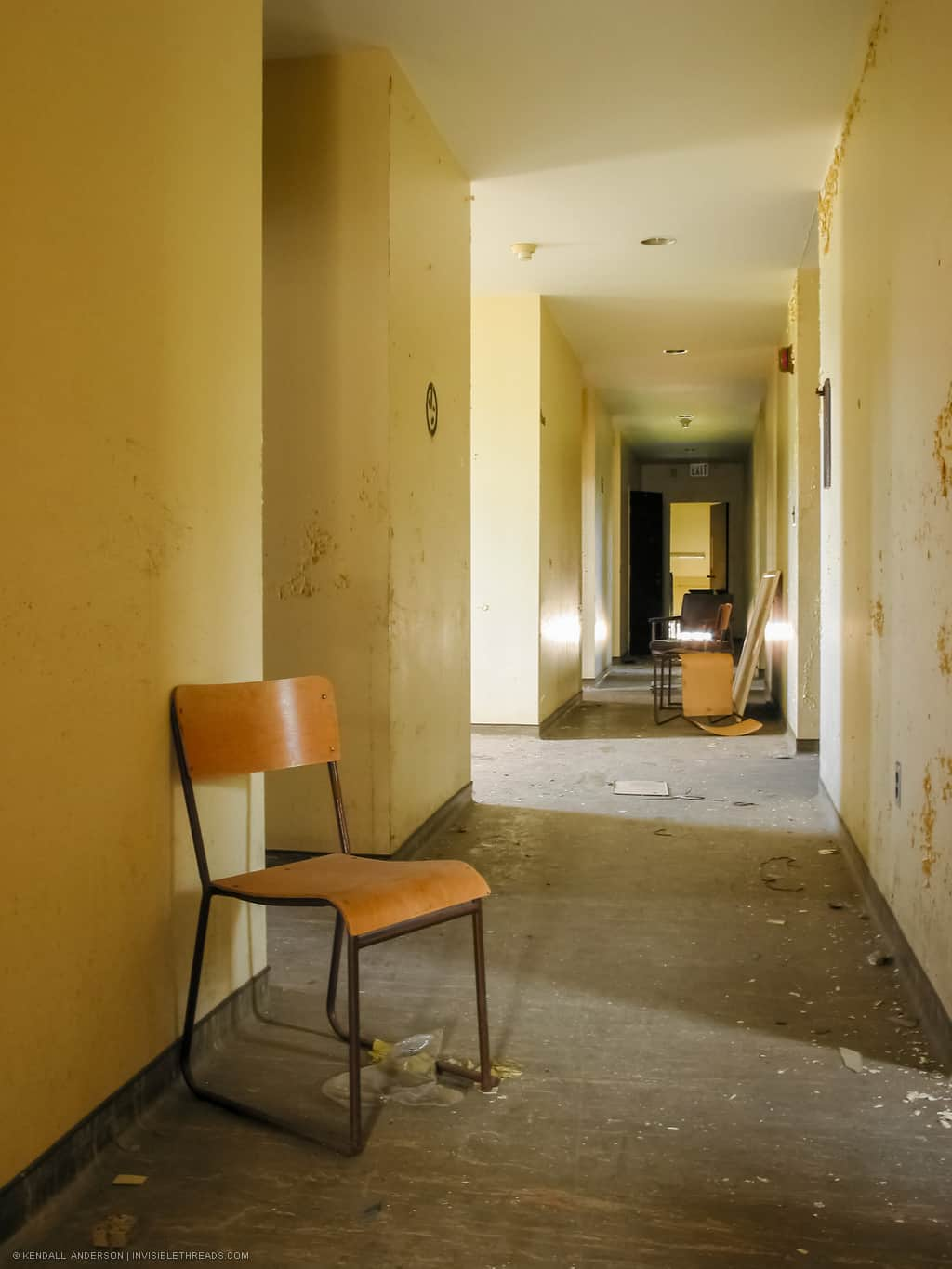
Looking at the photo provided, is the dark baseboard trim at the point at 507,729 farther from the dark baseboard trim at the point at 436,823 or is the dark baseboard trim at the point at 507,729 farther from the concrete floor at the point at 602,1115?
the concrete floor at the point at 602,1115

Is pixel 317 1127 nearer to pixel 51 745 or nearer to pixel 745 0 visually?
pixel 51 745

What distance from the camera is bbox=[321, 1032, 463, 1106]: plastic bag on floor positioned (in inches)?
82.4

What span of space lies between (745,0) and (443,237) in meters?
1.52

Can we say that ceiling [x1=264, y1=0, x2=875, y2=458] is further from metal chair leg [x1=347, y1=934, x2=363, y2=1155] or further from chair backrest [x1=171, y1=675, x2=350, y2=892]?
metal chair leg [x1=347, y1=934, x2=363, y2=1155]

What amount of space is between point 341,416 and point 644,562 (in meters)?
11.5

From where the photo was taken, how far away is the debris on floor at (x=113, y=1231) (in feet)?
5.25

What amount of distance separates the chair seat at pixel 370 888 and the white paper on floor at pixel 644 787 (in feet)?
10.1

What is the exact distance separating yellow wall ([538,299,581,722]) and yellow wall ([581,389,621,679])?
1.07 m

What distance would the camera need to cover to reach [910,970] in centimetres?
264

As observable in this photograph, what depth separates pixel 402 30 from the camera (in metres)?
3.55

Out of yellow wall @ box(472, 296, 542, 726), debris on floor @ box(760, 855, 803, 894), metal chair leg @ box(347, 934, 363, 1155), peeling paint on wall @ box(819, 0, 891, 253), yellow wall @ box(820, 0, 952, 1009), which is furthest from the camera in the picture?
yellow wall @ box(472, 296, 542, 726)

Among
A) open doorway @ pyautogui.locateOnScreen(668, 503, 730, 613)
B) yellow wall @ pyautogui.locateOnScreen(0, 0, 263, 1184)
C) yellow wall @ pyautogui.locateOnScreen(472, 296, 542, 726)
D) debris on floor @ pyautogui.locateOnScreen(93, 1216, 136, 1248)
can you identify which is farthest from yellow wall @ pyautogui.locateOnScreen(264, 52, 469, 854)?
open doorway @ pyautogui.locateOnScreen(668, 503, 730, 613)

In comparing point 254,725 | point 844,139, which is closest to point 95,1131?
point 254,725

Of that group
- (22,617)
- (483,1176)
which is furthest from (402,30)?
(483,1176)
